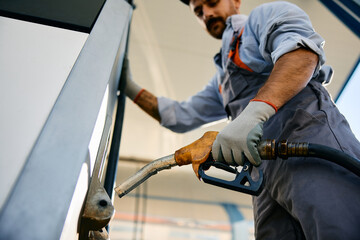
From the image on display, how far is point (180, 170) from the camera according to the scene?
3.39 meters

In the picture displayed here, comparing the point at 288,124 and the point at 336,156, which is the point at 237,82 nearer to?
the point at 288,124

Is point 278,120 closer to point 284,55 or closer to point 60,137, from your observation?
→ point 284,55

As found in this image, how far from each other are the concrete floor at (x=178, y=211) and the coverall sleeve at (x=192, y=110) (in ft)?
4.64

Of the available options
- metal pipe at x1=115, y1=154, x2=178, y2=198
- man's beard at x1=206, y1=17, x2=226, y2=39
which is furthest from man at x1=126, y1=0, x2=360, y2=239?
man's beard at x1=206, y1=17, x2=226, y2=39

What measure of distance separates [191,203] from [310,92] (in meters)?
2.31

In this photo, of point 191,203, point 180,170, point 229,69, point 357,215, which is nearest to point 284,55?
point 229,69

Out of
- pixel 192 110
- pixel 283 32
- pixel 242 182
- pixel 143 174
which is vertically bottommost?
pixel 192 110

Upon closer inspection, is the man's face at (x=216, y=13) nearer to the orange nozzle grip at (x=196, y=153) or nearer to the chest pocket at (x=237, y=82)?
the chest pocket at (x=237, y=82)

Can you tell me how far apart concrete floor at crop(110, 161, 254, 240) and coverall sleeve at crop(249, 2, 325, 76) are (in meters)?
2.03

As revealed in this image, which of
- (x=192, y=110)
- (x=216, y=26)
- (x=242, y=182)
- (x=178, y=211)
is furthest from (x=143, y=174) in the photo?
(x=178, y=211)

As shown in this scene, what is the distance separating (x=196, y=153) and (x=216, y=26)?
→ 876 millimetres

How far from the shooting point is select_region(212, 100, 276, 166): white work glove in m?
0.74

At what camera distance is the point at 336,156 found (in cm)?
67

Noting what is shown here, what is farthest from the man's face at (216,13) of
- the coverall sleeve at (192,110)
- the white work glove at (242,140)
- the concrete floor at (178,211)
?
the concrete floor at (178,211)
